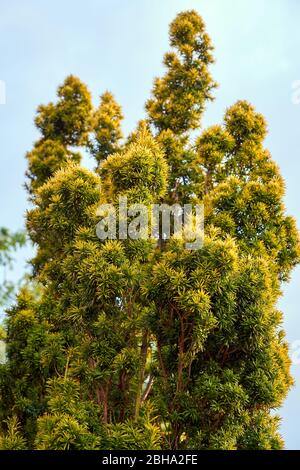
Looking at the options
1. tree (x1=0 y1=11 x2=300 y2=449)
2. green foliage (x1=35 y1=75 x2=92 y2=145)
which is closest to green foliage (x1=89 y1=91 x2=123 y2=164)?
green foliage (x1=35 y1=75 x2=92 y2=145)

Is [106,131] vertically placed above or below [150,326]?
above

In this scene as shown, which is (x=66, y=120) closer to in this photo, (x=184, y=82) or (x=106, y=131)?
(x=106, y=131)

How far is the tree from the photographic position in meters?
8.24

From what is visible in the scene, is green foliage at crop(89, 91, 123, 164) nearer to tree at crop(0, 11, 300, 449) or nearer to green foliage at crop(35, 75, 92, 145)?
green foliage at crop(35, 75, 92, 145)

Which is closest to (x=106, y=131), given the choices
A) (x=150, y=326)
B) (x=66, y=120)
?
(x=66, y=120)

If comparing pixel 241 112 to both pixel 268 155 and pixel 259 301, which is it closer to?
pixel 268 155

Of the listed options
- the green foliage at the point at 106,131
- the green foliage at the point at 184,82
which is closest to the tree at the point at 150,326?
the green foliage at the point at 184,82

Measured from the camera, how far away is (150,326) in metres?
8.68

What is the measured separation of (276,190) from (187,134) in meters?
3.44

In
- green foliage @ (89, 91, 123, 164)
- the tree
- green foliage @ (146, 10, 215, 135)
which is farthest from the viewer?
green foliage @ (89, 91, 123, 164)

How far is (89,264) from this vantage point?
27.9 feet

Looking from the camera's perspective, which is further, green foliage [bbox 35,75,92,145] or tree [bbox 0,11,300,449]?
green foliage [bbox 35,75,92,145]

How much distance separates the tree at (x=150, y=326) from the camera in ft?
27.0
